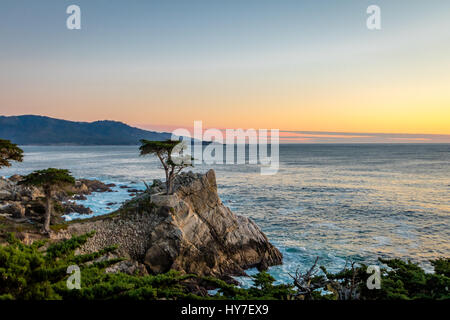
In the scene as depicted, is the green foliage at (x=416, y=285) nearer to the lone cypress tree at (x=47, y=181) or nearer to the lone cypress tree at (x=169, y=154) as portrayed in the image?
the lone cypress tree at (x=169, y=154)

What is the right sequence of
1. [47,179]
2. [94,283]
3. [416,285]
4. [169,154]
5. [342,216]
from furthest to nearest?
[342,216], [169,154], [47,179], [416,285], [94,283]

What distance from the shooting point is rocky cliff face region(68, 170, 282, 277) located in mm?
17828

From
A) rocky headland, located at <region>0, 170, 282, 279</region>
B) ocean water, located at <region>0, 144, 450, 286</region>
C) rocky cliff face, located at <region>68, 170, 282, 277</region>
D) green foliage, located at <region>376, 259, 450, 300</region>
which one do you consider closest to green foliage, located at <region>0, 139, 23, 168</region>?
rocky headland, located at <region>0, 170, 282, 279</region>

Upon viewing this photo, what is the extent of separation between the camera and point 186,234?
64.3ft

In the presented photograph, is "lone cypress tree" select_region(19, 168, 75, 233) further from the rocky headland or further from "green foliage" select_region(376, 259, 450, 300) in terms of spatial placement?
"green foliage" select_region(376, 259, 450, 300)

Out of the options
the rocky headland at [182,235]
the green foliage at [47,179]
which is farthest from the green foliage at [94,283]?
the green foliage at [47,179]

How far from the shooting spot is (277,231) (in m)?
27.0

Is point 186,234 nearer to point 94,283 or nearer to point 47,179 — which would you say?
point 47,179

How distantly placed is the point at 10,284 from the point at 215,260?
14.0m

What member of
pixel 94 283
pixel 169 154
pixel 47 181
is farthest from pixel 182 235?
pixel 94 283
